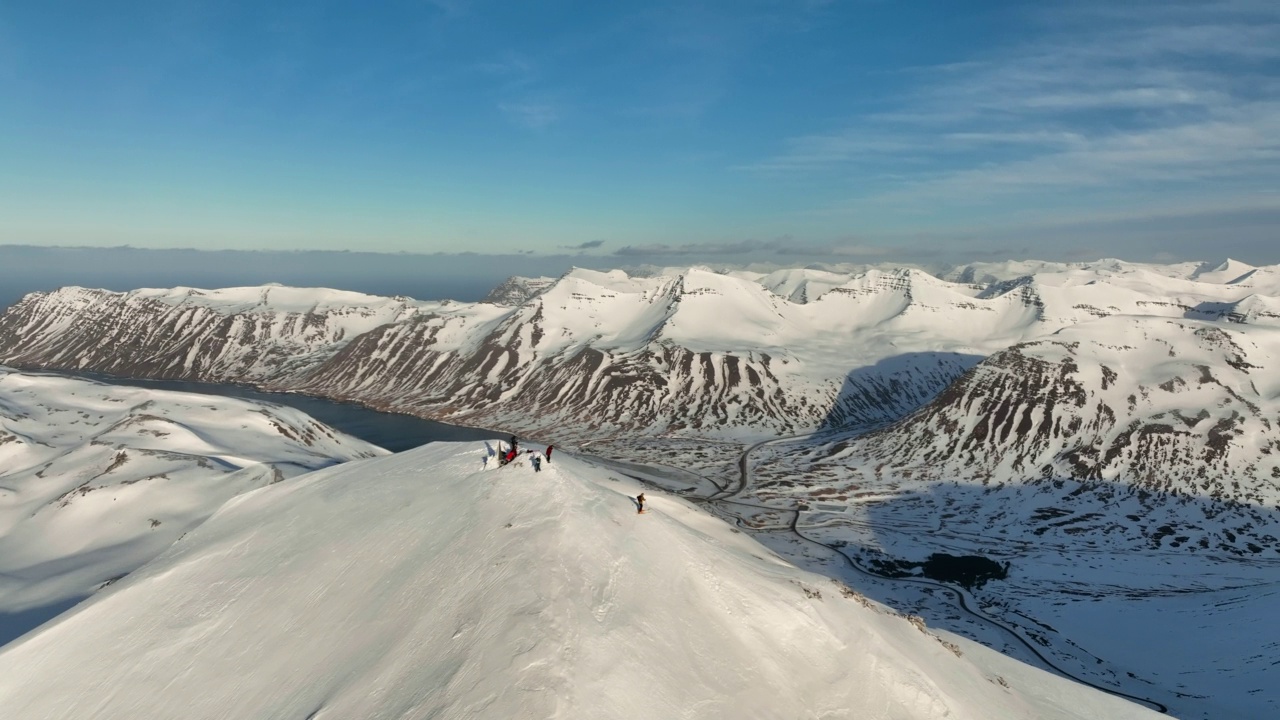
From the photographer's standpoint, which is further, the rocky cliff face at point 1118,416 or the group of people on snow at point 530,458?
the rocky cliff face at point 1118,416

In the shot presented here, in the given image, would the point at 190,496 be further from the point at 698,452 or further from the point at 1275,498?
the point at 1275,498

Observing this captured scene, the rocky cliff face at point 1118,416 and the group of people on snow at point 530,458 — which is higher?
the group of people on snow at point 530,458

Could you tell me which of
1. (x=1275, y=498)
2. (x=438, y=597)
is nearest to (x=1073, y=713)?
(x=438, y=597)

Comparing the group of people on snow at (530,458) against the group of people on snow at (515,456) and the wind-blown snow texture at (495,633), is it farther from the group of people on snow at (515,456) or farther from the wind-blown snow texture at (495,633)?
the wind-blown snow texture at (495,633)

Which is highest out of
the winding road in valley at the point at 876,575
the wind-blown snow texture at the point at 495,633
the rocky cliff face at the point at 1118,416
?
the wind-blown snow texture at the point at 495,633

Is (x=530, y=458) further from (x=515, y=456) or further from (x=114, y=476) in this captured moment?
(x=114, y=476)

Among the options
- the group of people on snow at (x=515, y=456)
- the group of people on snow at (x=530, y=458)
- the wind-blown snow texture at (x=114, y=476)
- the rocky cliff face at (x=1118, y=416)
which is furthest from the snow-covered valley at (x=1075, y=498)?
the wind-blown snow texture at (x=114, y=476)

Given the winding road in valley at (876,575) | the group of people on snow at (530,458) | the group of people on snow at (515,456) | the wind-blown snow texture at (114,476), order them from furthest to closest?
the winding road in valley at (876,575) → the wind-blown snow texture at (114,476) → the group of people on snow at (515,456) → the group of people on snow at (530,458)
